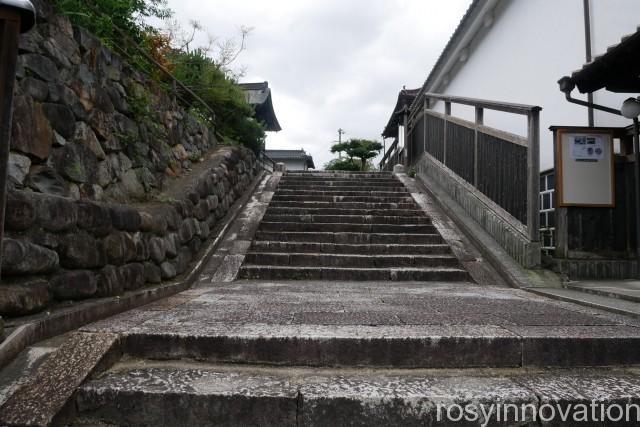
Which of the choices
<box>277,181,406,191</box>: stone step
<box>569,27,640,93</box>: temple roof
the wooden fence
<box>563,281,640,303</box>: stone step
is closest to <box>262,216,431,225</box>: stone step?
the wooden fence

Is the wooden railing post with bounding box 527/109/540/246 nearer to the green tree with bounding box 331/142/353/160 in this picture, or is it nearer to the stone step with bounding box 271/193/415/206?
the stone step with bounding box 271/193/415/206

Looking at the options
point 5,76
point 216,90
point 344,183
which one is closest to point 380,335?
point 5,76

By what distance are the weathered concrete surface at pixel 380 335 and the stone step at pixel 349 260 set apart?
2123mm

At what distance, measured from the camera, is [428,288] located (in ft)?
13.9

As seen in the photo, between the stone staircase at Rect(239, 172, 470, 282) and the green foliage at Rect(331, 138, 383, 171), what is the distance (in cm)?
1707

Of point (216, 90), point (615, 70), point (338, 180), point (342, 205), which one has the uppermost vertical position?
point (216, 90)

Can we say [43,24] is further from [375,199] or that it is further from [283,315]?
[375,199]

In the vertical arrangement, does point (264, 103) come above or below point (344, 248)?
above

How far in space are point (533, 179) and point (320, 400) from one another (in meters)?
3.93

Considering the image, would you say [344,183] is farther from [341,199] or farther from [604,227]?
[604,227]

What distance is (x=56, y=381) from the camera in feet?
5.88

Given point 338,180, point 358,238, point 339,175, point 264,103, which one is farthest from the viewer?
point 264,103

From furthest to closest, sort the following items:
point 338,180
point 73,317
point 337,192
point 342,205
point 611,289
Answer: point 338,180 < point 337,192 < point 342,205 < point 611,289 < point 73,317

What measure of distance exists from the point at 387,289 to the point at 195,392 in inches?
106
